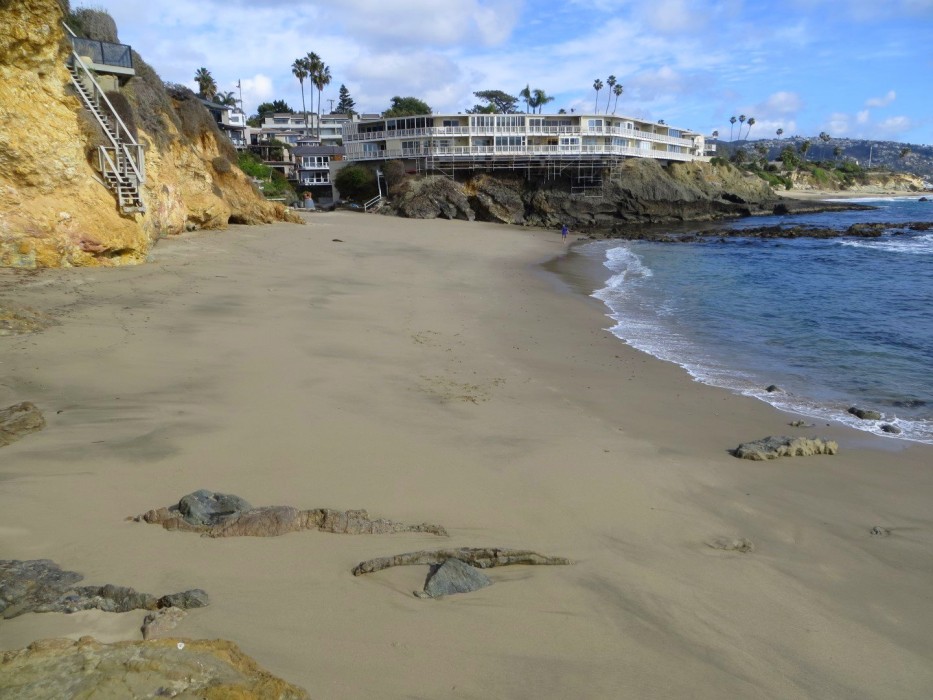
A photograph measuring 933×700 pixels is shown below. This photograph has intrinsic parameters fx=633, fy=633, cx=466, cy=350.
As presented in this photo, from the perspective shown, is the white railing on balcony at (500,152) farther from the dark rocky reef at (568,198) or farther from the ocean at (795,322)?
the ocean at (795,322)

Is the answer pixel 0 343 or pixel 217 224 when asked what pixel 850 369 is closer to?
pixel 0 343

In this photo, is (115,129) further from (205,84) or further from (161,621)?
(205,84)

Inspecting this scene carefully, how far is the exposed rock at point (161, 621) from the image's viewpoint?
10.9ft

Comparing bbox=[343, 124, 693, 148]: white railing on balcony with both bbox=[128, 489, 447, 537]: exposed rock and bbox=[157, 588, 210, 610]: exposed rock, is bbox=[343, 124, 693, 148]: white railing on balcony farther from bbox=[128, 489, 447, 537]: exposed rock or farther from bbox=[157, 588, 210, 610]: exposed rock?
bbox=[157, 588, 210, 610]: exposed rock

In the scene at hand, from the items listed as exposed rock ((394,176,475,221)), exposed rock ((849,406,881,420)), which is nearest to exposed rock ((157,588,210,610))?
exposed rock ((849,406,881,420))

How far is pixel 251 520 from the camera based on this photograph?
4.87 meters

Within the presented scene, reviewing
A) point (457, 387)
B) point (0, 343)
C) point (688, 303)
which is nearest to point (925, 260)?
point (688, 303)

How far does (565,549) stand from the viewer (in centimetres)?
525

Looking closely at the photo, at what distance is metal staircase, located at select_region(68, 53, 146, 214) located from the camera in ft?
55.7

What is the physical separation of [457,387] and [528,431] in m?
2.08

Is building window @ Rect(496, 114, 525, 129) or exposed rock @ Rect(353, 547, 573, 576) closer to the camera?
exposed rock @ Rect(353, 547, 573, 576)

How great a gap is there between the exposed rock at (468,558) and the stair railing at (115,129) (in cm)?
1628

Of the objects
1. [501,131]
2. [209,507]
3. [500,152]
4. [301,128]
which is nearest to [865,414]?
[209,507]

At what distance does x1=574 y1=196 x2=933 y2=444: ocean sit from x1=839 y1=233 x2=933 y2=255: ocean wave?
49 cm
